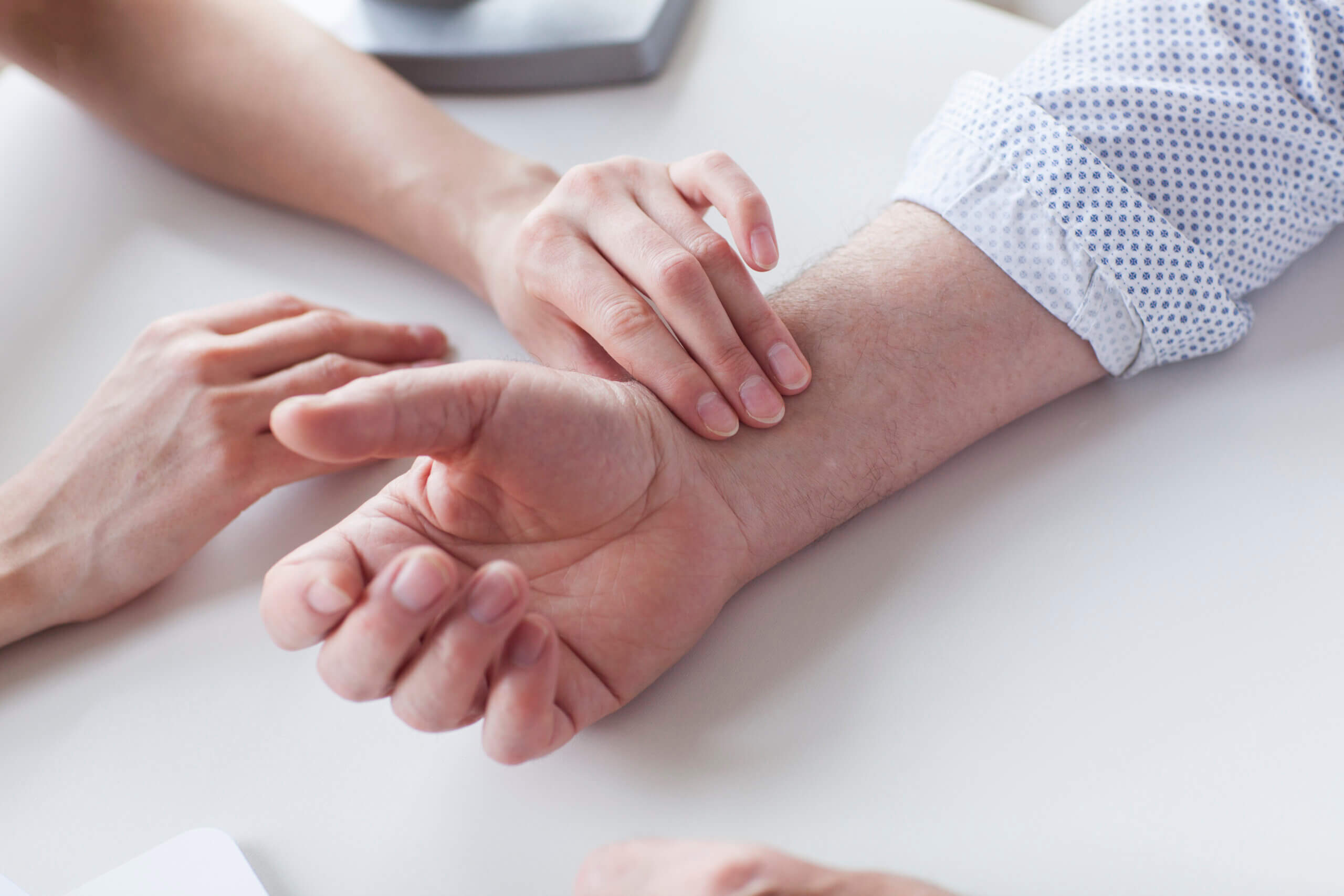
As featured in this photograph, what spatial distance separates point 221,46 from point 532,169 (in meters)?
0.33

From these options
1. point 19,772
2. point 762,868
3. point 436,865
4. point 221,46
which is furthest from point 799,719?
point 221,46

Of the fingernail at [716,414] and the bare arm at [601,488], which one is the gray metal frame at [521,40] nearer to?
the bare arm at [601,488]

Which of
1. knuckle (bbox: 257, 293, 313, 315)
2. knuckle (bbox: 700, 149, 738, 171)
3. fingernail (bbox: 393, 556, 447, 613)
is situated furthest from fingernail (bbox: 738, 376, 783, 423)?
knuckle (bbox: 257, 293, 313, 315)

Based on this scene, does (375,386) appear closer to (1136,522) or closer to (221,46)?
(1136,522)

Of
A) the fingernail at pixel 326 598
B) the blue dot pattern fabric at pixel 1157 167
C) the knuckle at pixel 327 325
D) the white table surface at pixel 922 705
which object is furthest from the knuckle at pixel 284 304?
the blue dot pattern fabric at pixel 1157 167

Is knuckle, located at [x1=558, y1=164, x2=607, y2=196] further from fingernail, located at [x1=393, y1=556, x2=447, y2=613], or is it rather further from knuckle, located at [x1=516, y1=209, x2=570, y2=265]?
fingernail, located at [x1=393, y1=556, x2=447, y2=613]

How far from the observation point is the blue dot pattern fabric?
2.30 ft

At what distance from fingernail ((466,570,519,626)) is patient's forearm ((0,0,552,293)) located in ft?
1.56

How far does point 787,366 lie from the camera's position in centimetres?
69

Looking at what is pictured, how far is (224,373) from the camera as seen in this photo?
74 centimetres

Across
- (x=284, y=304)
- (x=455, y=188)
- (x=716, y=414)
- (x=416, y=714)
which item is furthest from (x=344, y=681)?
(x=455, y=188)

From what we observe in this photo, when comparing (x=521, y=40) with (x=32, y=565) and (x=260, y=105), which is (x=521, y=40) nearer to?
(x=260, y=105)

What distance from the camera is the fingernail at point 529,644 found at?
0.52 meters

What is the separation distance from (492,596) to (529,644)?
0.04m
